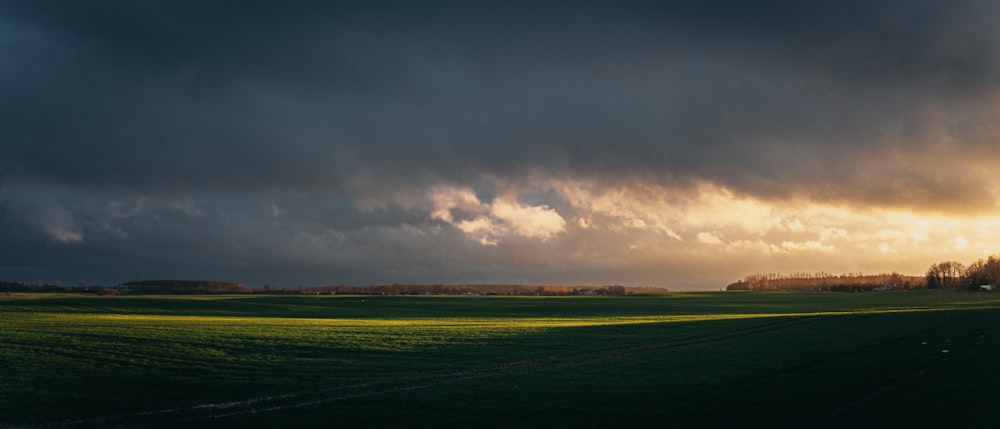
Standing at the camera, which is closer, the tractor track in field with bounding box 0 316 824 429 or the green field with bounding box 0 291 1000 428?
the green field with bounding box 0 291 1000 428

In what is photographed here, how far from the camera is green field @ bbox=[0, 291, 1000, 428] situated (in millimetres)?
24016

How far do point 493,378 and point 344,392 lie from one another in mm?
8017

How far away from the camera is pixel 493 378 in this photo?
108 feet

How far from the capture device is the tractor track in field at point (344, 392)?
80.1 ft

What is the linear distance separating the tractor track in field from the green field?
0.12 m

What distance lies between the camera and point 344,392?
96.4 ft

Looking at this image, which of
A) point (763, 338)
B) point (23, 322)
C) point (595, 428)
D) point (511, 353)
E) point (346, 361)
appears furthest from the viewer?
point (23, 322)

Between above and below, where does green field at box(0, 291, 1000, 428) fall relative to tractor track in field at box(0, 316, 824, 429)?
above

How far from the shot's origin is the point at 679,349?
44719 millimetres

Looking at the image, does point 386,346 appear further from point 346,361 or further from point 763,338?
point 763,338

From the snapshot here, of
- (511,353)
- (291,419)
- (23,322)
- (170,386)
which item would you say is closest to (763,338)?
(511,353)

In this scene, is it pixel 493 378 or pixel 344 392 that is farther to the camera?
pixel 493 378

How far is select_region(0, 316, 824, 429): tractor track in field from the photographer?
80.1 ft

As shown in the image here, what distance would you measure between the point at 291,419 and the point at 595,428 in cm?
1185
